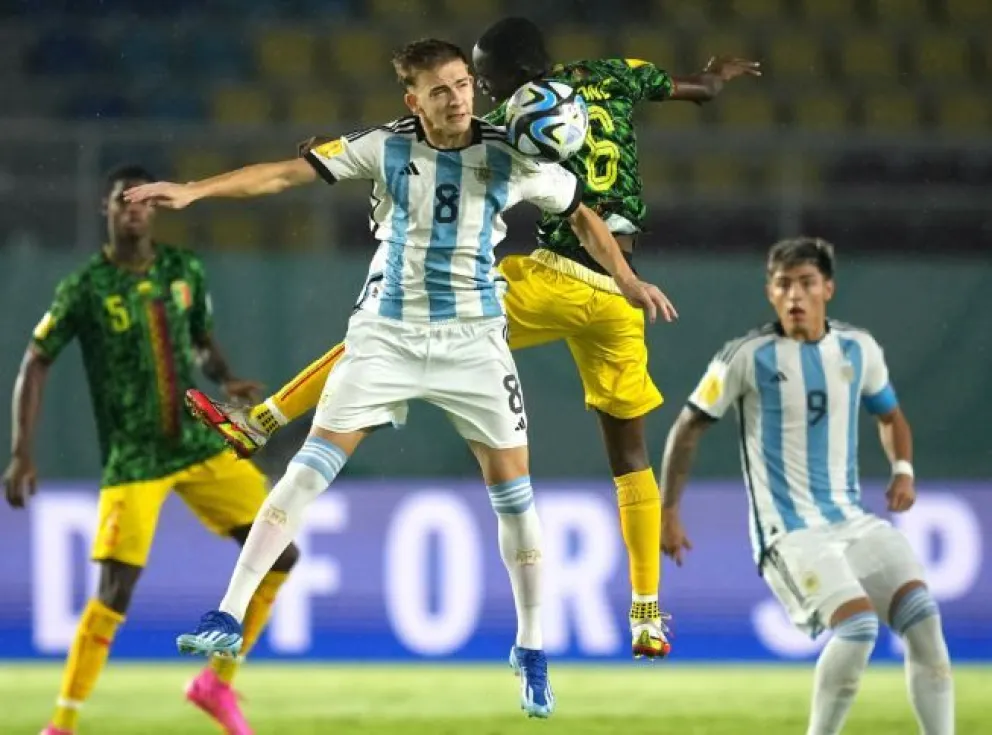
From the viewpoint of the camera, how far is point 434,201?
264 inches

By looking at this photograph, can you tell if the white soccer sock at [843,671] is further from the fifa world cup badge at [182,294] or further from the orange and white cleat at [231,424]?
the fifa world cup badge at [182,294]

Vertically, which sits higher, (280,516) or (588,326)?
(588,326)

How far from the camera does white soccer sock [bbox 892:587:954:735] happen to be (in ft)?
23.5

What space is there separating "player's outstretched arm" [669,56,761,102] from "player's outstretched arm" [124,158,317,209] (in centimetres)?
175

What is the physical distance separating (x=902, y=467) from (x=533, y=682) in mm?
1725

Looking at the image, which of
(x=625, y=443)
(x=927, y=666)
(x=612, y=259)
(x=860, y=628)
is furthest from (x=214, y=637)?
(x=927, y=666)

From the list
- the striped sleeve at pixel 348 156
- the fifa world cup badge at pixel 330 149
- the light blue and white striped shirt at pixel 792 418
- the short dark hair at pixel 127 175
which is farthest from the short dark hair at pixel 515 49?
the short dark hair at pixel 127 175

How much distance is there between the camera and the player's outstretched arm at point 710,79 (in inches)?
305

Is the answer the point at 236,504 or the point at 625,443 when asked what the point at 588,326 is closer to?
the point at 625,443

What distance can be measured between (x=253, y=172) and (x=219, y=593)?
4.90m

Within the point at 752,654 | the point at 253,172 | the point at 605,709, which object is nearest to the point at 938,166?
the point at 752,654

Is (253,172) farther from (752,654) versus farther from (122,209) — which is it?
(752,654)

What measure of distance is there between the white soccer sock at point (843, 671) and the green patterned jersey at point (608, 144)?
5.16 ft

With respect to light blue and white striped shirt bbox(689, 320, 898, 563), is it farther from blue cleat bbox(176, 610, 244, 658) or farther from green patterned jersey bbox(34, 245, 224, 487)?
green patterned jersey bbox(34, 245, 224, 487)
